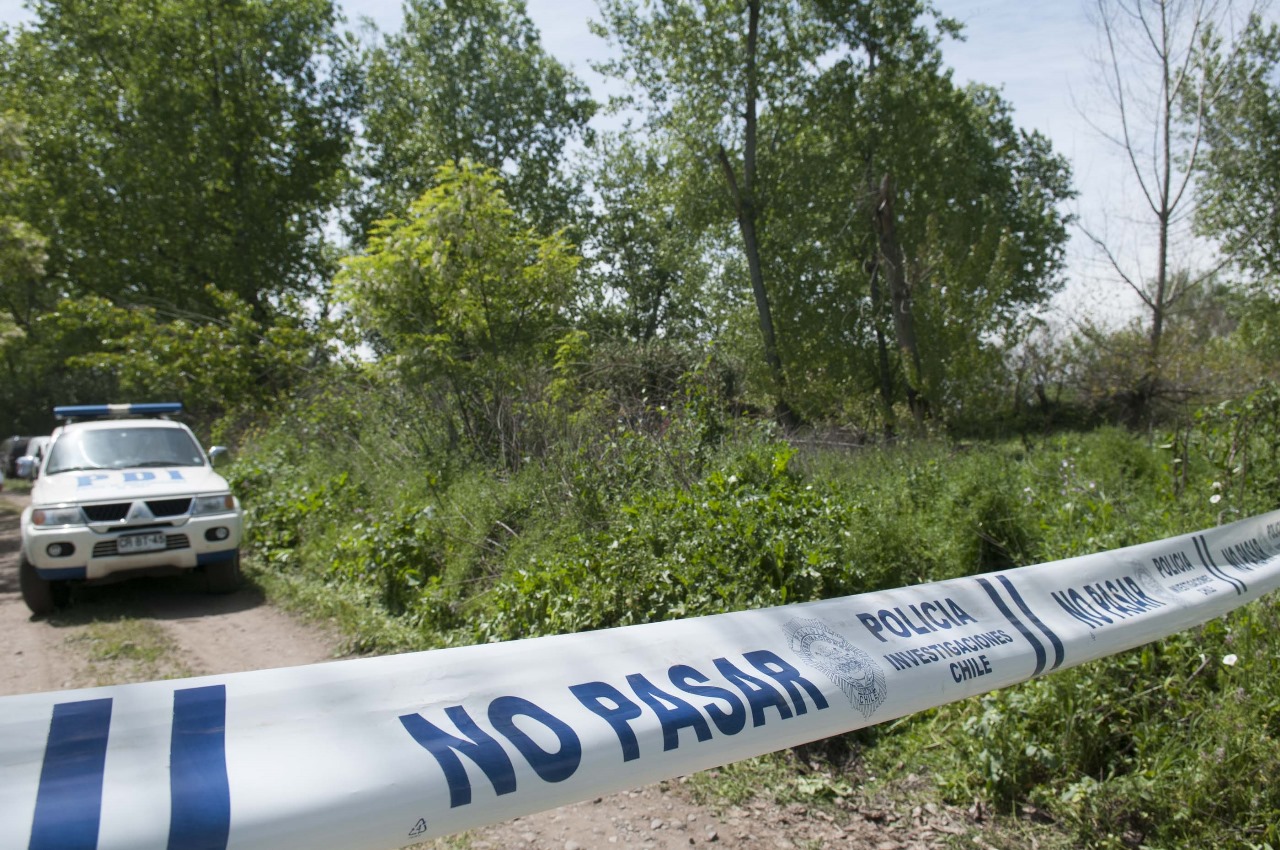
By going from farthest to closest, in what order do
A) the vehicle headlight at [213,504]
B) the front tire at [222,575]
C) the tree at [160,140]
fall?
1. the tree at [160,140]
2. the front tire at [222,575]
3. the vehicle headlight at [213,504]

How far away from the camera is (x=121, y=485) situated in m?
8.52

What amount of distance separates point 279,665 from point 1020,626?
5624 mm

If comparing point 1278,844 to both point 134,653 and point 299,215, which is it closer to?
point 134,653

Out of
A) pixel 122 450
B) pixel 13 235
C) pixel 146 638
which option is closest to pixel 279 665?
pixel 146 638

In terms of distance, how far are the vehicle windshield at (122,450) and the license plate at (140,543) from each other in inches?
47.0

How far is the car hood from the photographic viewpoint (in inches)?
322

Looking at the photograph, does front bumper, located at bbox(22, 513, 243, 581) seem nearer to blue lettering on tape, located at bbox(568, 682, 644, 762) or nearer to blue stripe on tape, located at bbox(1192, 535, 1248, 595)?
blue lettering on tape, located at bbox(568, 682, 644, 762)

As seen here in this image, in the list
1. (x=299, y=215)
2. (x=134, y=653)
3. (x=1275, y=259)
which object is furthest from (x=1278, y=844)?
(x=299, y=215)

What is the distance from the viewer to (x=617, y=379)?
11.2 m

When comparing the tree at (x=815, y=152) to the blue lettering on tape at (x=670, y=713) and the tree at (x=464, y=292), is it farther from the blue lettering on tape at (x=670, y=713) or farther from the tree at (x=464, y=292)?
the blue lettering on tape at (x=670, y=713)

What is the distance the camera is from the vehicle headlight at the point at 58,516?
26.1ft

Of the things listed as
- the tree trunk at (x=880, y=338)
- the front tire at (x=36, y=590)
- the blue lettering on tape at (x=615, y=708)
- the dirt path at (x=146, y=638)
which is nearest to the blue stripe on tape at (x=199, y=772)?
the blue lettering on tape at (x=615, y=708)

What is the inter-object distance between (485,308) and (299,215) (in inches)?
919

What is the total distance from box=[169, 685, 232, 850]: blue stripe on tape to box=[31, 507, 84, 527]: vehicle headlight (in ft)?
23.4
